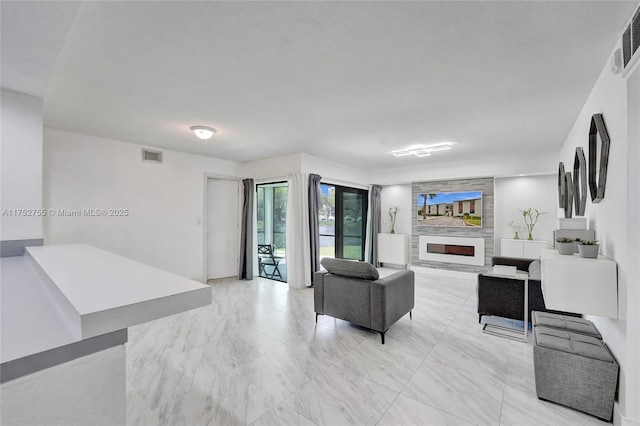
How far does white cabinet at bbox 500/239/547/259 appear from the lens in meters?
5.03

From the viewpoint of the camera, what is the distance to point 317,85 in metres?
2.53

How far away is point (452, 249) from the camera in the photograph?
6.12 m

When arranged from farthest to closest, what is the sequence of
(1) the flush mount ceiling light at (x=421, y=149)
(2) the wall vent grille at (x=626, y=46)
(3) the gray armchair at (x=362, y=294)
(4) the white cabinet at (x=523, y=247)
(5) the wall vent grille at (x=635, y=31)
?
1. (4) the white cabinet at (x=523, y=247)
2. (1) the flush mount ceiling light at (x=421, y=149)
3. (3) the gray armchair at (x=362, y=294)
4. (2) the wall vent grille at (x=626, y=46)
5. (5) the wall vent grille at (x=635, y=31)

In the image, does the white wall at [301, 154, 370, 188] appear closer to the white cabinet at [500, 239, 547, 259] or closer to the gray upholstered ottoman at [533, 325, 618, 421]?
the white cabinet at [500, 239, 547, 259]

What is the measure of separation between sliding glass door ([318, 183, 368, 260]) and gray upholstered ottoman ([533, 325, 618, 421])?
4.61 m

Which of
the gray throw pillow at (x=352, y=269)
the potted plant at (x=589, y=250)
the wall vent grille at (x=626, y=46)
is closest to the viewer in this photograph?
the wall vent grille at (x=626, y=46)

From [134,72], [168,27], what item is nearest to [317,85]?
[168,27]

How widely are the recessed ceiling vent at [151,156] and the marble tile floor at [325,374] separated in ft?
8.98

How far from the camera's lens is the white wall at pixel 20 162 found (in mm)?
2236

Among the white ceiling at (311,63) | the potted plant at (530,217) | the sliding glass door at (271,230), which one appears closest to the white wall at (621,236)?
the white ceiling at (311,63)

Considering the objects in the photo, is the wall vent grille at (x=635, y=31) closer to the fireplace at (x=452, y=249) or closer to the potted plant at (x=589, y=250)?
the potted plant at (x=589, y=250)

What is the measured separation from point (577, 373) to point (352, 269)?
1.90 meters

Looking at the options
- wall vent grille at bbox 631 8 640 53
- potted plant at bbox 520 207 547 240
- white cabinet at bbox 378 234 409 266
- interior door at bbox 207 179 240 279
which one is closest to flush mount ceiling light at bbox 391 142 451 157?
potted plant at bbox 520 207 547 240

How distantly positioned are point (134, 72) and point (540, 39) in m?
3.03
